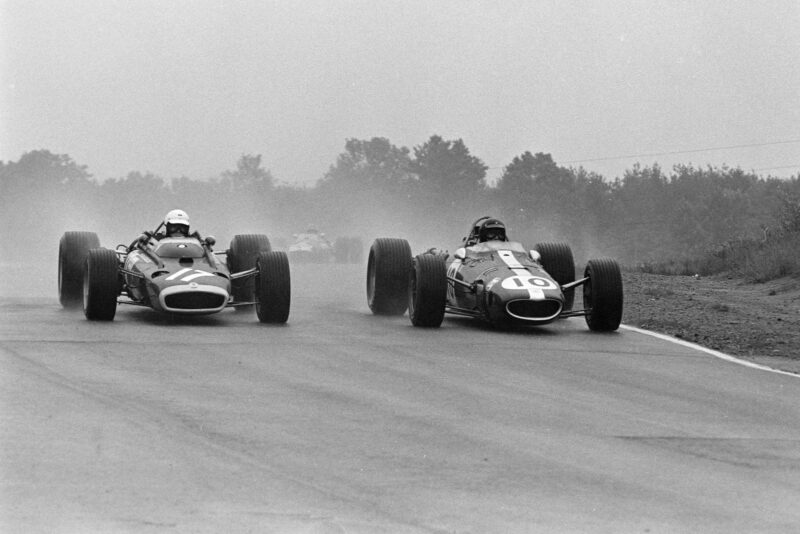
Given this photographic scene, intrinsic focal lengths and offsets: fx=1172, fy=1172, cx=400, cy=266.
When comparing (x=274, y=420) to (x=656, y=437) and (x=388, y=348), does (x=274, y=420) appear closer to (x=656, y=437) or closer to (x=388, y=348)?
(x=656, y=437)

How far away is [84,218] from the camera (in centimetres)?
9225

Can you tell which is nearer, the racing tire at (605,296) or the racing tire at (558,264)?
the racing tire at (605,296)

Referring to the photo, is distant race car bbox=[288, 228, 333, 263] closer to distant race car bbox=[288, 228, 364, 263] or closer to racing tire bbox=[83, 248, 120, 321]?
distant race car bbox=[288, 228, 364, 263]

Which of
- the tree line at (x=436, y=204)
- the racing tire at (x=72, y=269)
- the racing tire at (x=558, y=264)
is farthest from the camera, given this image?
the tree line at (x=436, y=204)

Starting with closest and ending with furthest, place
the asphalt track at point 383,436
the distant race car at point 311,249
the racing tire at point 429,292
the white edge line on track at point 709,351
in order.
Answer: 1. the asphalt track at point 383,436
2. the white edge line on track at point 709,351
3. the racing tire at point 429,292
4. the distant race car at point 311,249

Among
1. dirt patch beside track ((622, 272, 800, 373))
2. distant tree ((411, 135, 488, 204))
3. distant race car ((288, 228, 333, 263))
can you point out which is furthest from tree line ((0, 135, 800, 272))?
dirt patch beside track ((622, 272, 800, 373))

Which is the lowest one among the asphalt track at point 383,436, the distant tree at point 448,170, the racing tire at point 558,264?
the asphalt track at point 383,436

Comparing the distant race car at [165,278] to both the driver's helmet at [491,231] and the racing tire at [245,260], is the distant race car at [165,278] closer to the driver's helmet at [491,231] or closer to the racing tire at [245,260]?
the racing tire at [245,260]

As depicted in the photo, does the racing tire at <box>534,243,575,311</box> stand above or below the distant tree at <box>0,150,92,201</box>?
below

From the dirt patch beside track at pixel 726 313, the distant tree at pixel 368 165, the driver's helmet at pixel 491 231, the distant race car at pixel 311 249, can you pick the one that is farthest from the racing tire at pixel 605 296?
the distant tree at pixel 368 165

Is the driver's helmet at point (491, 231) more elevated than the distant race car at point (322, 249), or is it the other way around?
the driver's helmet at point (491, 231)

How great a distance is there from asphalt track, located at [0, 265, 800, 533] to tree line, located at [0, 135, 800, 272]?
64.6 m

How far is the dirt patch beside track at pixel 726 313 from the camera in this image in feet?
45.6

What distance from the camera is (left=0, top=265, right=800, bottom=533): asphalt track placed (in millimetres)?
6031
